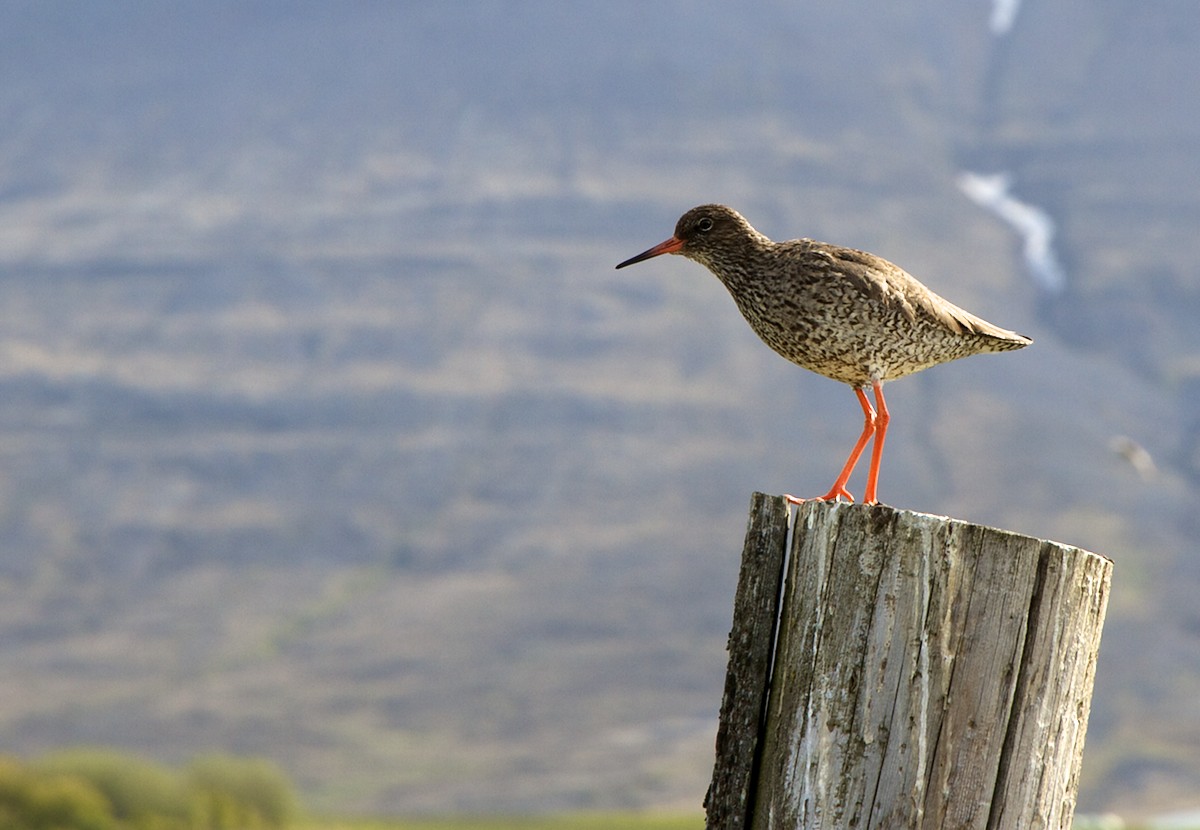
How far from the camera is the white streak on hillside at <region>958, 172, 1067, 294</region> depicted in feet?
581

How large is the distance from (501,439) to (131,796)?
100841 millimetres

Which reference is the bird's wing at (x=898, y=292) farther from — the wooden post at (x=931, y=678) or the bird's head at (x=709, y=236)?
the wooden post at (x=931, y=678)

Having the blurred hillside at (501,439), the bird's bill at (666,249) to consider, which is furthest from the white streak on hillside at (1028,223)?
the bird's bill at (666,249)

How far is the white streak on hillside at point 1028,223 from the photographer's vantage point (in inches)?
6973

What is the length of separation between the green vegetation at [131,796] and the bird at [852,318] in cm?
4016

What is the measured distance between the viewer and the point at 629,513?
140000mm

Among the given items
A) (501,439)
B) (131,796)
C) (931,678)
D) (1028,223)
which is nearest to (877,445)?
(931,678)

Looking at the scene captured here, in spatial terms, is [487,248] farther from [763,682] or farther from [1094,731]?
[763,682]

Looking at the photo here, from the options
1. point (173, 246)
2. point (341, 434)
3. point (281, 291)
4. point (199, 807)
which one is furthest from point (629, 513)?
point (199, 807)

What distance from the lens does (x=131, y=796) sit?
165 ft

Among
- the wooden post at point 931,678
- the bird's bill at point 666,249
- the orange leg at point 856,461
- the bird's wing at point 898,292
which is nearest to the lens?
the wooden post at point 931,678

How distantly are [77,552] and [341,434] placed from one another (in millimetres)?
28126

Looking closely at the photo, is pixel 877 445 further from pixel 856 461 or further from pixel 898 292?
pixel 898 292

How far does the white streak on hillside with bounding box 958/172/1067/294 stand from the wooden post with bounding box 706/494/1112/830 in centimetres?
17624
